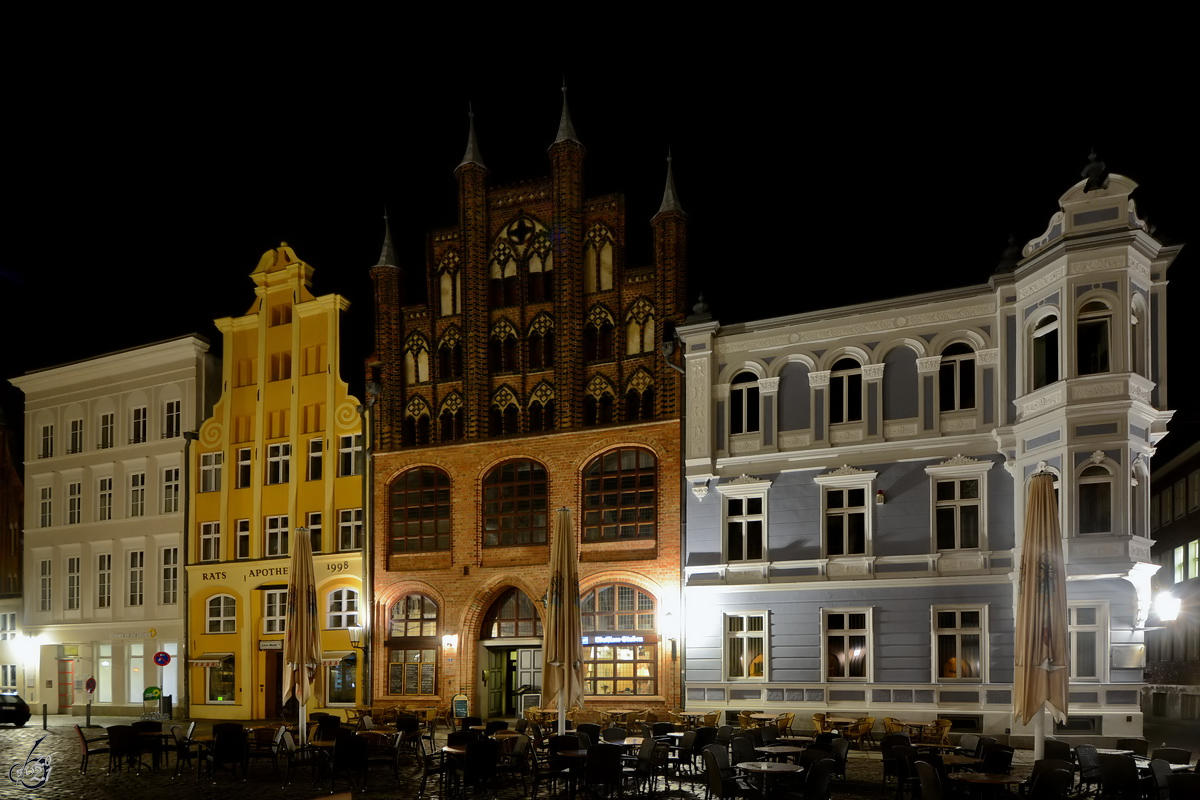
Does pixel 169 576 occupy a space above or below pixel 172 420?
below

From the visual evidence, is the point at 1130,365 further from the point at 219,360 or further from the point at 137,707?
the point at 137,707

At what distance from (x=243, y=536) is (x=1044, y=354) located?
2461cm

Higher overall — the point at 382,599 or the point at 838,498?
the point at 838,498

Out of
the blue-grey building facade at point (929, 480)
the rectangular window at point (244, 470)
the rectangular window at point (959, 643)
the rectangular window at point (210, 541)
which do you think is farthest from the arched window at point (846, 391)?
the rectangular window at point (210, 541)

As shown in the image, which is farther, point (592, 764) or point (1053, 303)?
point (1053, 303)

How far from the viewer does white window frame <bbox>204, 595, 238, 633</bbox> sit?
120ft

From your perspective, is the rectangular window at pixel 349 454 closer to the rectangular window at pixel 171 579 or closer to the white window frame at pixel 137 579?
the rectangular window at pixel 171 579

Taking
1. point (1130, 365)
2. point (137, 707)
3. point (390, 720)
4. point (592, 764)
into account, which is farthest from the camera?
point (137, 707)

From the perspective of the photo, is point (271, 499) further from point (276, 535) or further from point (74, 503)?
point (74, 503)

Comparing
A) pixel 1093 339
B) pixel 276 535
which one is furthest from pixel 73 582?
pixel 1093 339

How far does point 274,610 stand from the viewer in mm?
35906

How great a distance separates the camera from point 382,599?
3347 cm

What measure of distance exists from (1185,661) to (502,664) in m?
27.1

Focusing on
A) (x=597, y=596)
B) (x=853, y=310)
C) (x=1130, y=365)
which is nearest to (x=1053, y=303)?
(x=1130, y=365)
